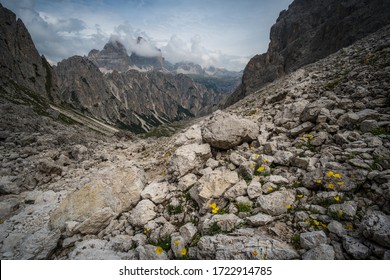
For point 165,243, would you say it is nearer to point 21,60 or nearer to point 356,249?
point 356,249

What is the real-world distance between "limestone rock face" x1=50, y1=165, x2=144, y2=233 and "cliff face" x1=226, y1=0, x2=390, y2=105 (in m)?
83.3

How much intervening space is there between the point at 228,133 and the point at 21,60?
182 metres

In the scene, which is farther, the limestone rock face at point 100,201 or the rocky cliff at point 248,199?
the limestone rock face at point 100,201

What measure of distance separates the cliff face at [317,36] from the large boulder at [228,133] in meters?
78.5

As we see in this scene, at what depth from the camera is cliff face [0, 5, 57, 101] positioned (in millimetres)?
116438

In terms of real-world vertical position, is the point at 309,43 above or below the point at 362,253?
above

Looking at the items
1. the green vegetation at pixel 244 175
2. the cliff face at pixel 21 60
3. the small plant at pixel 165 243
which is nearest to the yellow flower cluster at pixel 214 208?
the green vegetation at pixel 244 175

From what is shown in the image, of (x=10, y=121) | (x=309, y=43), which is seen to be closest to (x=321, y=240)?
(x=10, y=121)

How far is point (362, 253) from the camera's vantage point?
3.45 metres

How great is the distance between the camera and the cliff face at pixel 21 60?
11644 centimetres

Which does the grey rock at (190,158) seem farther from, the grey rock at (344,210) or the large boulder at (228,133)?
the grey rock at (344,210)

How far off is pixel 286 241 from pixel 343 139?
13.4 feet

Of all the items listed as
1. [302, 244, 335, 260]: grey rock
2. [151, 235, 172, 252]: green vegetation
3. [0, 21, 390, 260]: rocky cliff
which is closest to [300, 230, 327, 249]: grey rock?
[0, 21, 390, 260]: rocky cliff

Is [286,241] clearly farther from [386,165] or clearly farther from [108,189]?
[108,189]
